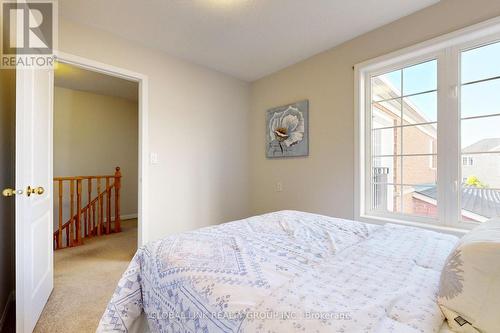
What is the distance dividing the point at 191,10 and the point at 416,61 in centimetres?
197

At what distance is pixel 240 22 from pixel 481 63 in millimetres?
1917

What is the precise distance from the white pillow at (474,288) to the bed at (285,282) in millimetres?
49

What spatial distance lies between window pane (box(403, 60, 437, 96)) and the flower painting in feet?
3.18

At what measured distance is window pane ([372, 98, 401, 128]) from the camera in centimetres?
216

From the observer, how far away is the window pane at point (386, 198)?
2.15m

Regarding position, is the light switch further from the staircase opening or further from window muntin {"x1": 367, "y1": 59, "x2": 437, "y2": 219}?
window muntin {"x1": 367, "y1": 59, "x2": 437, "y2": 219}

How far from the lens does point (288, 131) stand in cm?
291

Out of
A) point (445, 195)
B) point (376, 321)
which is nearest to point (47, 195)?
point (376, 321)

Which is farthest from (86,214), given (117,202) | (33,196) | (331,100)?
(331,100)

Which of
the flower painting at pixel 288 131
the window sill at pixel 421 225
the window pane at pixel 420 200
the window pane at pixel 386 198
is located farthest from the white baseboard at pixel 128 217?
the window pane at pixel 420 200

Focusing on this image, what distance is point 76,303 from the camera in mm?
1800

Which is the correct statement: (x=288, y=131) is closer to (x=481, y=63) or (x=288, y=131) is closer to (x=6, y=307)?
(x=481, y=63)

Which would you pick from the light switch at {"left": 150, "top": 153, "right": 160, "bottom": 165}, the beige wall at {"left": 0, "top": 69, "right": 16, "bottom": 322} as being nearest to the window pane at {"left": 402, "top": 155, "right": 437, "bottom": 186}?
the light switch at {"left": 150, "top": 153, "right": 160, "bottom": 165}

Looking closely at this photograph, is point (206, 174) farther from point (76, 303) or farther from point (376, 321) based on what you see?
point (376, 321)
